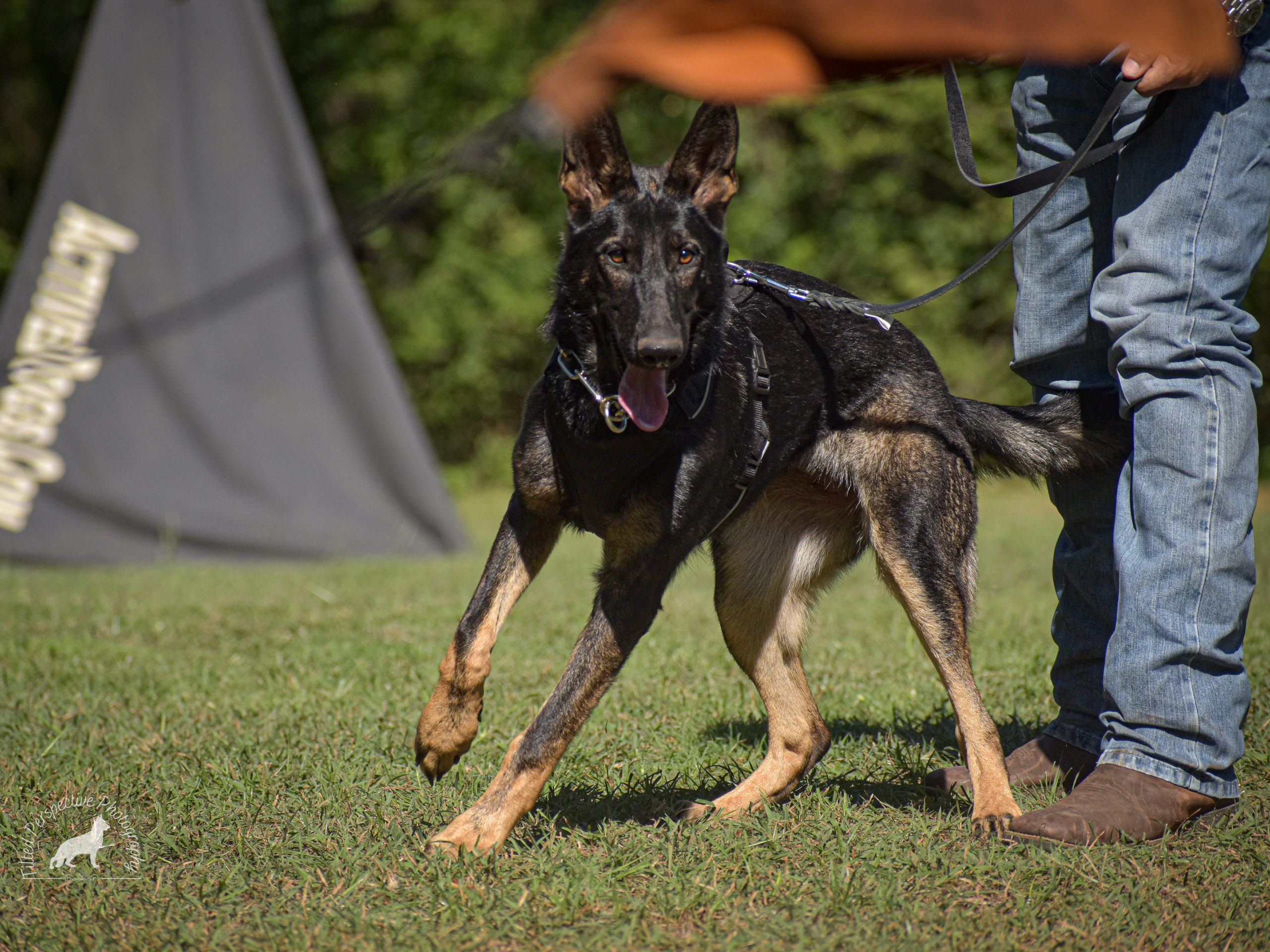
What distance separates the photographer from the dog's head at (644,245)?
2.80m

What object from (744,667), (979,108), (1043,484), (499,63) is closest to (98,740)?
(744,667)

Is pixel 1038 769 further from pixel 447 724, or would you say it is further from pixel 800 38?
pixel 800 38

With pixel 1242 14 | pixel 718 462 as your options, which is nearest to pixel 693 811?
pixel 718 462

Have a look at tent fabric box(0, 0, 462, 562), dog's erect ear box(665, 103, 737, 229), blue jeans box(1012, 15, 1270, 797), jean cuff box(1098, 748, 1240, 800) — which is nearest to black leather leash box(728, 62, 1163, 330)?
blue jeans box(1012, 15, 1270, 797)

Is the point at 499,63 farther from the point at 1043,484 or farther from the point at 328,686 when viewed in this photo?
the point at 1043,484

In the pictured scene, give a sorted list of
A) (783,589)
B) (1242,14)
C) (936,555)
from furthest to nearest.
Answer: (783,589)
(936,555)
(1242,14)

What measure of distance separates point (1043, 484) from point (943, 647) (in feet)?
2.17

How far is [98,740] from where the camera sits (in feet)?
12.0

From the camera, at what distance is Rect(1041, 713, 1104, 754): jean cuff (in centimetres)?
329

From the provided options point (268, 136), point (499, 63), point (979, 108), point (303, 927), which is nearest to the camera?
point (303, 927)

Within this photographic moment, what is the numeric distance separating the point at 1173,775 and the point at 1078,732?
567 millimetres

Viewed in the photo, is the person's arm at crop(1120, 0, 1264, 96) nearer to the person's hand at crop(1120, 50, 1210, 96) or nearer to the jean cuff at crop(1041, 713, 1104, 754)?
the person's hand at crop(1120, 50, 1210, 96)

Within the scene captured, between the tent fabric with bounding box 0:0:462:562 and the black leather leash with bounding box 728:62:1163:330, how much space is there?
5.17 metres

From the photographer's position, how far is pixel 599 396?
2.82 m
